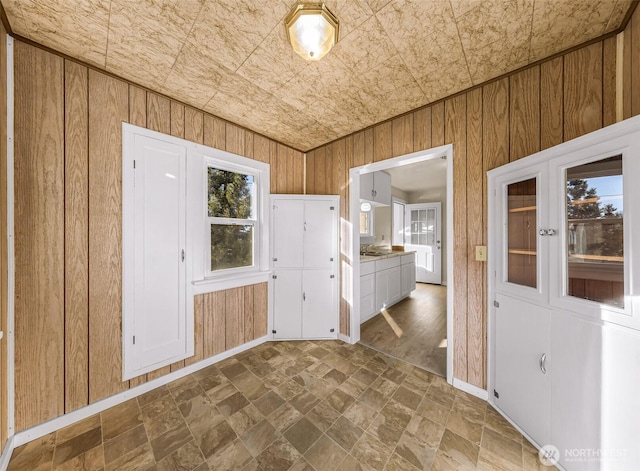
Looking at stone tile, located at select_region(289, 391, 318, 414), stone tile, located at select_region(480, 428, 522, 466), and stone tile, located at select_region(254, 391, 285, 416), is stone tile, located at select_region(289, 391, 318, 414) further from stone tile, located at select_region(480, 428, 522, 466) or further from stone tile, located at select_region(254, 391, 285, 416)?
stone tile, located at select_region(480, 428, 522, 466)

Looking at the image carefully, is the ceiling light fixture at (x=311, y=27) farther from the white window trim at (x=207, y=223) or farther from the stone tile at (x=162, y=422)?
the stone tile at (x=162, y=422)

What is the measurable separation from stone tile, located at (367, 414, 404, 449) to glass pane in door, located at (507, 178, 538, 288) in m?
1.36

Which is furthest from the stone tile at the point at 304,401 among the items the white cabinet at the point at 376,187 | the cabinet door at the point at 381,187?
the cabinet door at the point at 381,187

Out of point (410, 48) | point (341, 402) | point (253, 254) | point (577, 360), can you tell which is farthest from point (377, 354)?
point (410, 48)

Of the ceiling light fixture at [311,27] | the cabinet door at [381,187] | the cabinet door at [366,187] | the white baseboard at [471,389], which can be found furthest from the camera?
the cabinet door at [381,187]

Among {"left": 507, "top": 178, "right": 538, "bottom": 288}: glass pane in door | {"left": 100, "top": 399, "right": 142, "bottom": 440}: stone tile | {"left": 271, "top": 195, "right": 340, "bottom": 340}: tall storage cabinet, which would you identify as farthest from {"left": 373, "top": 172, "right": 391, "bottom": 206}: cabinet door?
{"left": 100, "top": 399, "right": 142, "bottom": 440}: stone tile

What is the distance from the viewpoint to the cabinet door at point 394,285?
13.6ft

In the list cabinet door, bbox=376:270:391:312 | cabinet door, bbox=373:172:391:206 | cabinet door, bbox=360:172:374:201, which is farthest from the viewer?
cabinet door, bbox=373:172:391:206

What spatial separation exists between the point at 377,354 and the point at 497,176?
2137 millimetres

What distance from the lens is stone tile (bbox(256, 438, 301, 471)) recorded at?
4.42ft

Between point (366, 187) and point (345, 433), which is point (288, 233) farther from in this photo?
point (345, 433)

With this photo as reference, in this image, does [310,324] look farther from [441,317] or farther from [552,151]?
[552,151]

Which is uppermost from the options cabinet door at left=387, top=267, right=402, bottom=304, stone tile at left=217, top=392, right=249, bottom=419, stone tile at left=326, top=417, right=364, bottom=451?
cabinet door at left=387, top=267, right=402, bottom=304

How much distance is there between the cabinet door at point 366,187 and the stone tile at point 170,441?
12.1 feet
